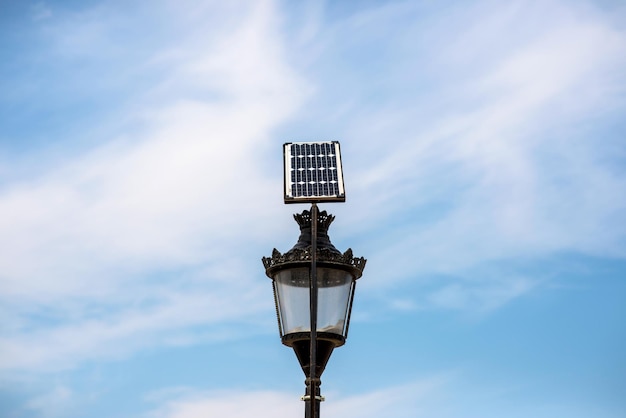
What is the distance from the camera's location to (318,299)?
41.6 feet

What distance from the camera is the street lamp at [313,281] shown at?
12.6 m

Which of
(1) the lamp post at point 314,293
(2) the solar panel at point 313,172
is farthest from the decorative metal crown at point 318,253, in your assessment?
(2) the solar panel at point 313,172

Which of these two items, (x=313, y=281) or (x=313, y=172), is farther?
(x=313, y=172)

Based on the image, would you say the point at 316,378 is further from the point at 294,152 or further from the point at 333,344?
the point at 294,152

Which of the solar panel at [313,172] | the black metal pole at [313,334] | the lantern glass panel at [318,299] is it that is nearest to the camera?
the black metal pole at [313,334]

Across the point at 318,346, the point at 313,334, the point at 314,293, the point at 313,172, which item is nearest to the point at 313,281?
the point at 314,293

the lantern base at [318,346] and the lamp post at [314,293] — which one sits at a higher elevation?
the lamp post at [314,293]

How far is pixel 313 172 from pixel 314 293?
5.39 ft

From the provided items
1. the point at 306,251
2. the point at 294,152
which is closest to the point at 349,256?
the point at 306,251

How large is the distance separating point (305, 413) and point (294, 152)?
3.62m

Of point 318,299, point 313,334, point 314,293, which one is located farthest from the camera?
point 318,299

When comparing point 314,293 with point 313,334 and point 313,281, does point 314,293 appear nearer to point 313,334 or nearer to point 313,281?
point 313,281

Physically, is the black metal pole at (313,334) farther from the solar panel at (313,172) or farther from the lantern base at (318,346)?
the solar panel at (313,172)

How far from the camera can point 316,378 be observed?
1243 cm
